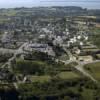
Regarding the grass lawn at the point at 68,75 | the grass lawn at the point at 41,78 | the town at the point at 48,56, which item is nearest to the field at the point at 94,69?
the town at the point at 48,56

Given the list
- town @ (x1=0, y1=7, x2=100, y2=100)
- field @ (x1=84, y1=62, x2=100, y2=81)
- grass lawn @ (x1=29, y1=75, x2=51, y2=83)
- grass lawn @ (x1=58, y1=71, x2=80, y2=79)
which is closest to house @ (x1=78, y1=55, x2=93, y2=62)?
town @ (x1=0, y1=7, x2=100, y2=100)

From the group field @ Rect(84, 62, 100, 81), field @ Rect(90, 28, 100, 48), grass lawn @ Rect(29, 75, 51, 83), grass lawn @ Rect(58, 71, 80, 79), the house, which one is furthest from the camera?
field @ Rect(90, 28, 100, 48)

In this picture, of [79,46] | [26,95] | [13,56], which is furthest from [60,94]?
[79,46]

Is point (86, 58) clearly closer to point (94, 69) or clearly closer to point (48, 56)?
point (48, 56)

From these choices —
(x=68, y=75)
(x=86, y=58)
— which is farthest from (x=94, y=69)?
(x=86, y=58)

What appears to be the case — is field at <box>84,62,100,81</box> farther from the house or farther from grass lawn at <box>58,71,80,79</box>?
the house

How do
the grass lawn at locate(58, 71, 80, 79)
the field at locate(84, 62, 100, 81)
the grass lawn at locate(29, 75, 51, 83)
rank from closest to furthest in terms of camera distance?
the grass lawn at locate(29, 75, 51, 83)
the grass lawn at locate(58, 71, 80, 79)
the field at locate(84, 62, 100, 81)

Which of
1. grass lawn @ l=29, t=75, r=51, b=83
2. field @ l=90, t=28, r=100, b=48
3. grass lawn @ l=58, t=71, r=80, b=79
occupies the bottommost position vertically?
field @ l=90, t=28, r=100, b=48

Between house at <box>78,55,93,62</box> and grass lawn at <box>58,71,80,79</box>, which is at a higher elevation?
grass lawn at <box>58,71,80,79</box>

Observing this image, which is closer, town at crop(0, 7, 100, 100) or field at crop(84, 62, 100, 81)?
town at crop(0, 7, 100, 100)
